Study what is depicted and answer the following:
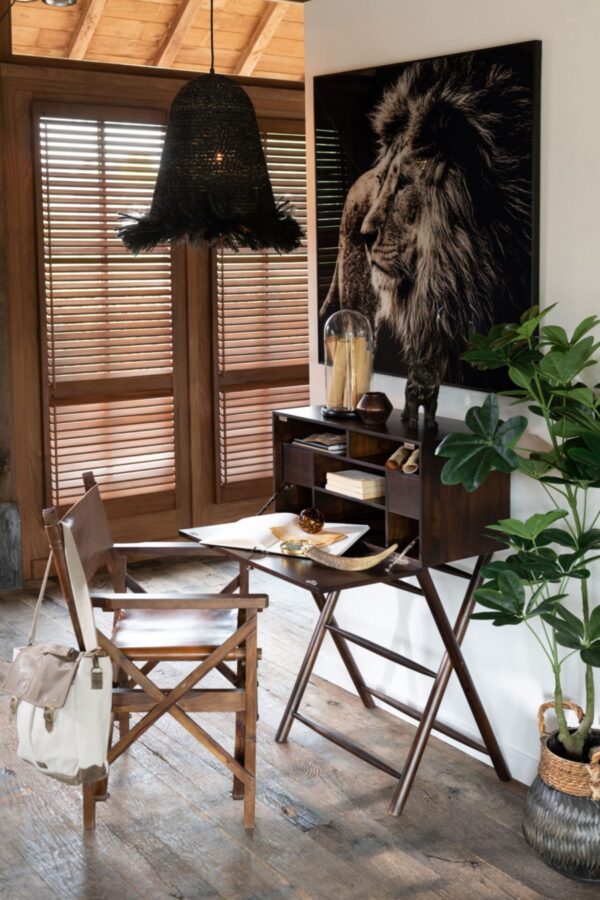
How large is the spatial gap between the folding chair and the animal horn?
0.64 ft

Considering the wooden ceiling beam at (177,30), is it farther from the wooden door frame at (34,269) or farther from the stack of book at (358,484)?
the stack of book at (358,484)

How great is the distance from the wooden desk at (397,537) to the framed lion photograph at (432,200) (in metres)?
0.33

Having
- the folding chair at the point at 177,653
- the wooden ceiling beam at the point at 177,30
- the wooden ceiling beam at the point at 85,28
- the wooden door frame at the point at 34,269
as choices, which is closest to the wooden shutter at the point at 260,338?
the wooden door frame at the point at 34,269

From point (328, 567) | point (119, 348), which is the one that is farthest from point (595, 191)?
point (119, 348)

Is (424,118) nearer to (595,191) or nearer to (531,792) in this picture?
(595,191)

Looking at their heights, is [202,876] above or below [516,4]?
below

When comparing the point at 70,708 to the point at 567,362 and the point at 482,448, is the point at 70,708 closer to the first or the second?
the point at 482,448

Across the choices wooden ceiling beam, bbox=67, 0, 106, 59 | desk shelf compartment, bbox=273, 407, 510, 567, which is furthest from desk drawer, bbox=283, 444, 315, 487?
wooden ceiling beam, bbox=67, 0, 106, 59

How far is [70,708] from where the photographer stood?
2727 mm

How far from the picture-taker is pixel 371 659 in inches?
154

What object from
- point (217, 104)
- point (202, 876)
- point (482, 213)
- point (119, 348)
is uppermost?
point (217, 104)

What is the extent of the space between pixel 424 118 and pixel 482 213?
1.26ft

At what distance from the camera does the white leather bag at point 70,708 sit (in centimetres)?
273

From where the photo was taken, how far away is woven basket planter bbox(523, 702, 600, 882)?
2.76 meters
